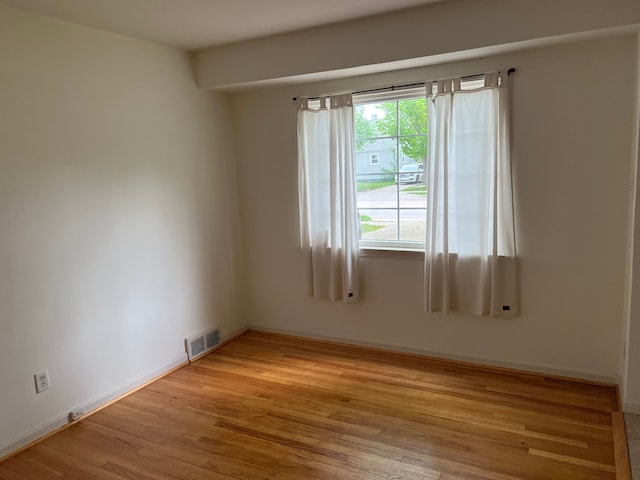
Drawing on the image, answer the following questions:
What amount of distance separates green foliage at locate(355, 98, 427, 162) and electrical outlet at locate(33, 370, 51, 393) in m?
2.65

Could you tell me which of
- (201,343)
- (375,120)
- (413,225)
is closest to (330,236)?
(413,225)

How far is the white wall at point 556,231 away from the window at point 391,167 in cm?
16

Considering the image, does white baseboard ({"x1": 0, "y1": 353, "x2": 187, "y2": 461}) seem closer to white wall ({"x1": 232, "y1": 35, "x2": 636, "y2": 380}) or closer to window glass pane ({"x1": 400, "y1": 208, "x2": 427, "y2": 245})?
white wall ({"x1": 232, "y1": 35, "x2": 636, "y2": 380})

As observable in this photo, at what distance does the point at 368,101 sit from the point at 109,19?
181 cm

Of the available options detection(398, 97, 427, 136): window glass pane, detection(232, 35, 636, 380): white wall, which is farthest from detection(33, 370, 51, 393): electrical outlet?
detection(398, 97, 427, 136): window glass pane

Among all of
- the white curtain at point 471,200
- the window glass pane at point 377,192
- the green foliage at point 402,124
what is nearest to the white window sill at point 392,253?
the white curtain at point 471,200

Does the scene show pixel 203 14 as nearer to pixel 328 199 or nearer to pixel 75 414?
pixel 328 199

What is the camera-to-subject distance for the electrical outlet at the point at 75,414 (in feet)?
9.28

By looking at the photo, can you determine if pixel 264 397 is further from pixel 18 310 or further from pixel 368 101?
pixel 368 101

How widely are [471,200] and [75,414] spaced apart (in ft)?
9.51

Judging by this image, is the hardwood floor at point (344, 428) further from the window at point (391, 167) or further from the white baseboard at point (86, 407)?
the window at point (391, 167)

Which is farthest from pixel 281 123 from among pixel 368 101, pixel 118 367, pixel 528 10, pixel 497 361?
pixel 497 361

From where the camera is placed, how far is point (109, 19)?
2.77m

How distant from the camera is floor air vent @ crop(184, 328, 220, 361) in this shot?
370 cm
